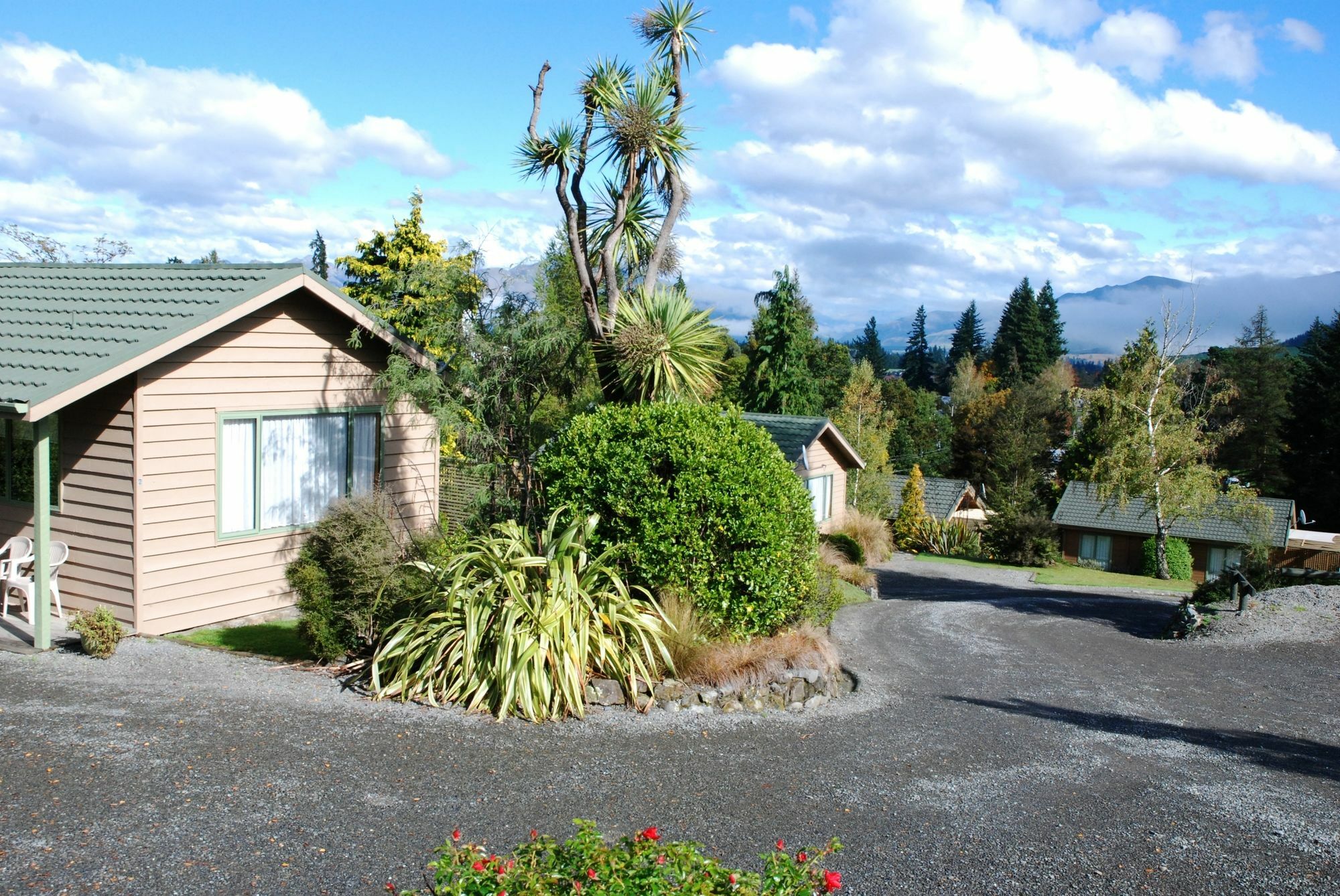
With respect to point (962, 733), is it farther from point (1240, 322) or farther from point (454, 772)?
point (1240, 322)

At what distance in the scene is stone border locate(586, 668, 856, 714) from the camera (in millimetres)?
8422

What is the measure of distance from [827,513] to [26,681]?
2646cm

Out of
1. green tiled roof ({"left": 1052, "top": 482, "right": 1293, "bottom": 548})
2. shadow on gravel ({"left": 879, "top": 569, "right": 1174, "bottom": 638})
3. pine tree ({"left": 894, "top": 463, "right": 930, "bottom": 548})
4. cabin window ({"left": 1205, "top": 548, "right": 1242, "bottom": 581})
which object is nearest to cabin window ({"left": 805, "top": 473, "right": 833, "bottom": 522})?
shadow on gravel ({"left": 879, "top": 569, "right": 1174, "bottom": 638})

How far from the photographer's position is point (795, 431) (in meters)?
29.8

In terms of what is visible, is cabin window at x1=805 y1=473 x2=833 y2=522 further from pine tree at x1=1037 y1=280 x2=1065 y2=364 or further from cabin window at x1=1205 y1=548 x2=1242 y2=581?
pine tree at x1=1037 y1=280 x2=1065 y2=364

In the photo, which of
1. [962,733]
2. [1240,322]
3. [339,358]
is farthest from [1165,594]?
[1240,322]

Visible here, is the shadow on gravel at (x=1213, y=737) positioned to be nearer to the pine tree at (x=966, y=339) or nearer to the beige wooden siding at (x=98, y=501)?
the beige wooden siding at (x=98, y=501)

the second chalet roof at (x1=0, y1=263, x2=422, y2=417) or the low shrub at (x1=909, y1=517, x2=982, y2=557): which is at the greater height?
the second chalet roof at (x1=0, y1=263, x2=422, y2=417)

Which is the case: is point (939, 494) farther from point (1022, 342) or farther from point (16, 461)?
point (16, 461)

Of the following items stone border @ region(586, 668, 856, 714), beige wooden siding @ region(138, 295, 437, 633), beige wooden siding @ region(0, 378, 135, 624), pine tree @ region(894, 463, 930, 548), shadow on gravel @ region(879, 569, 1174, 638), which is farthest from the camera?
pine tree @ region(894, 463, 930, 548)

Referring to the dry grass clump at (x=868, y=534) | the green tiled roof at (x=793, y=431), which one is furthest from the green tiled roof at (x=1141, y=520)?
the green tiled roof at (x=793, y=431)

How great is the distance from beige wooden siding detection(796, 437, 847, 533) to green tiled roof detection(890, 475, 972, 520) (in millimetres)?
15108

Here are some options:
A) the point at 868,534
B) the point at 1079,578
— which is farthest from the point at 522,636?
the point at 1079,578

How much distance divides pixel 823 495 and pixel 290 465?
2195cm
